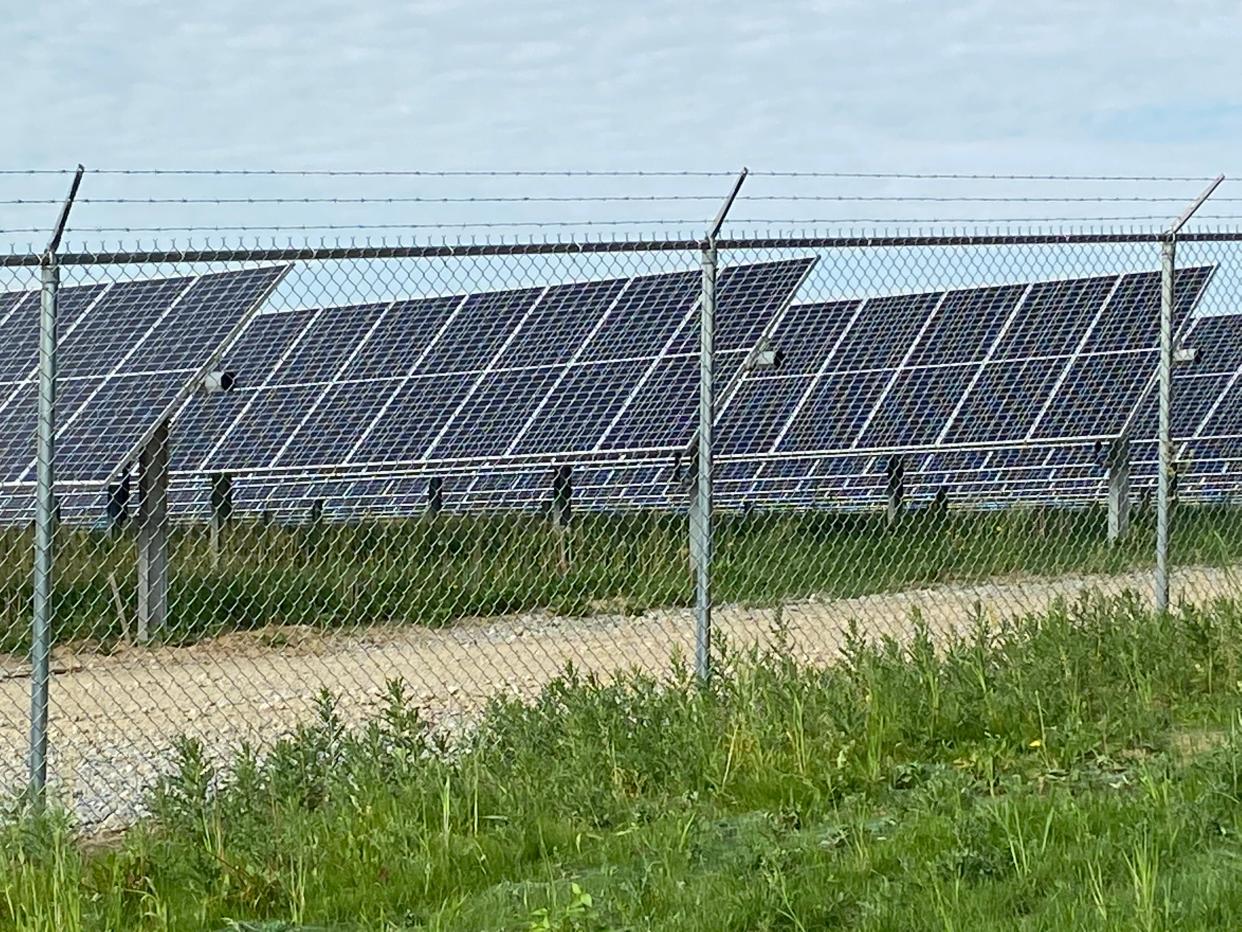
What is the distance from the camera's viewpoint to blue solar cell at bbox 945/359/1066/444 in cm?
1583

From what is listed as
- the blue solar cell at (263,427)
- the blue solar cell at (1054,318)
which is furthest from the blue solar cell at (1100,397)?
the blue solar cell at (263,427)

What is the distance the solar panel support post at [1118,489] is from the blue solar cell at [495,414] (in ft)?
17.6

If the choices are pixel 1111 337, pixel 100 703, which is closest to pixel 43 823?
pixel 100 703

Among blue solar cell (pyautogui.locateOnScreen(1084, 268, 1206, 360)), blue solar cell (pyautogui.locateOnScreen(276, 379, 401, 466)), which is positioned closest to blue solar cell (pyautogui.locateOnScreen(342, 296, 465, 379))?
blue solar cell (pyautogui.locateOnScreen(276, 379, 401, 466))

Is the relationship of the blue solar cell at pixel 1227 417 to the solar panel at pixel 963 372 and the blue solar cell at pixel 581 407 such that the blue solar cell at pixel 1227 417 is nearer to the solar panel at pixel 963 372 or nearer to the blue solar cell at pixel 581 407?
the solar panel at pixel 963 372

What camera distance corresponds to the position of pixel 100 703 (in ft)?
28.3

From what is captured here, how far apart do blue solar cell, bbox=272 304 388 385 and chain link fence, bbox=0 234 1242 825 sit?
60 millimetres

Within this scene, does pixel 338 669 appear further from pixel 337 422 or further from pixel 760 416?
pixel 760 416

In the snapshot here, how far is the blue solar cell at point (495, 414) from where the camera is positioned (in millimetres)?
13844

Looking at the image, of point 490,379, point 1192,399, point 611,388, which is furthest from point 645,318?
point 1192,399

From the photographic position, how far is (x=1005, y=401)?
53.7 feet

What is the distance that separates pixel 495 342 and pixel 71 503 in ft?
13.7

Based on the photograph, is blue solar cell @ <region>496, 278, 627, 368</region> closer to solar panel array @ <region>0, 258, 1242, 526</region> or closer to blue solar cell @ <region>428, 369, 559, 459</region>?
solar panel array @ <region>0, 258, 1242, 526</region>

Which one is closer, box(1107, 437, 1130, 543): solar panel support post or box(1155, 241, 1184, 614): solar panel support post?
box(1155, 241, 1184, 614): solar panel support post
